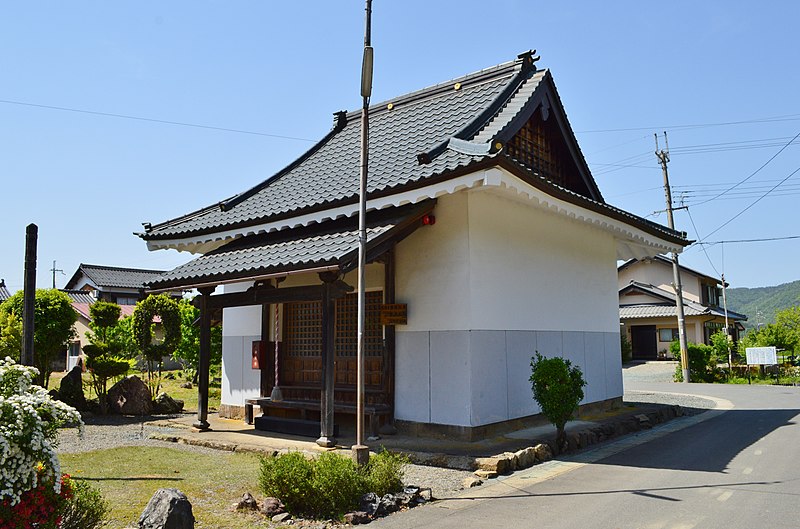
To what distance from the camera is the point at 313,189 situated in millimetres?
12500

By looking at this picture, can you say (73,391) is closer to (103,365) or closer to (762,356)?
(103,365)

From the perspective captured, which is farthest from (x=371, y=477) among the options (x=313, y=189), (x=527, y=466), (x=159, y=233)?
(x=159, y=233)

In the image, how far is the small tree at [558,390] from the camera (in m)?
9.15

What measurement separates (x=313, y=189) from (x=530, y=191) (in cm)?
484

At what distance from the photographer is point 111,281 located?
44938mm

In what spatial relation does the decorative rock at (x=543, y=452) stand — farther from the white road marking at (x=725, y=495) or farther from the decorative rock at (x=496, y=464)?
the white road marking at (x=725, y=495)

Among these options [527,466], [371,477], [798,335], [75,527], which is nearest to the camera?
[75,527]

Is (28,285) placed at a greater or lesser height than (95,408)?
greater

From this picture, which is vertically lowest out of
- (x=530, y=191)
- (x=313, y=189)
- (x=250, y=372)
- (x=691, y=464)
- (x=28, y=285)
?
(x=691, y=464)

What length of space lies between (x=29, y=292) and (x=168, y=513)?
5118 millimetres

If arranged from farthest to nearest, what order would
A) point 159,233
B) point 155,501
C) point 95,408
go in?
point 95,408
point 159,233
point 155,501

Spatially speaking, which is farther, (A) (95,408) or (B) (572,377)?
(A) (95,408)

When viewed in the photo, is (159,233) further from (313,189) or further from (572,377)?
(572,377)

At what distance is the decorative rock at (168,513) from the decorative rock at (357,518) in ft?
5.00
